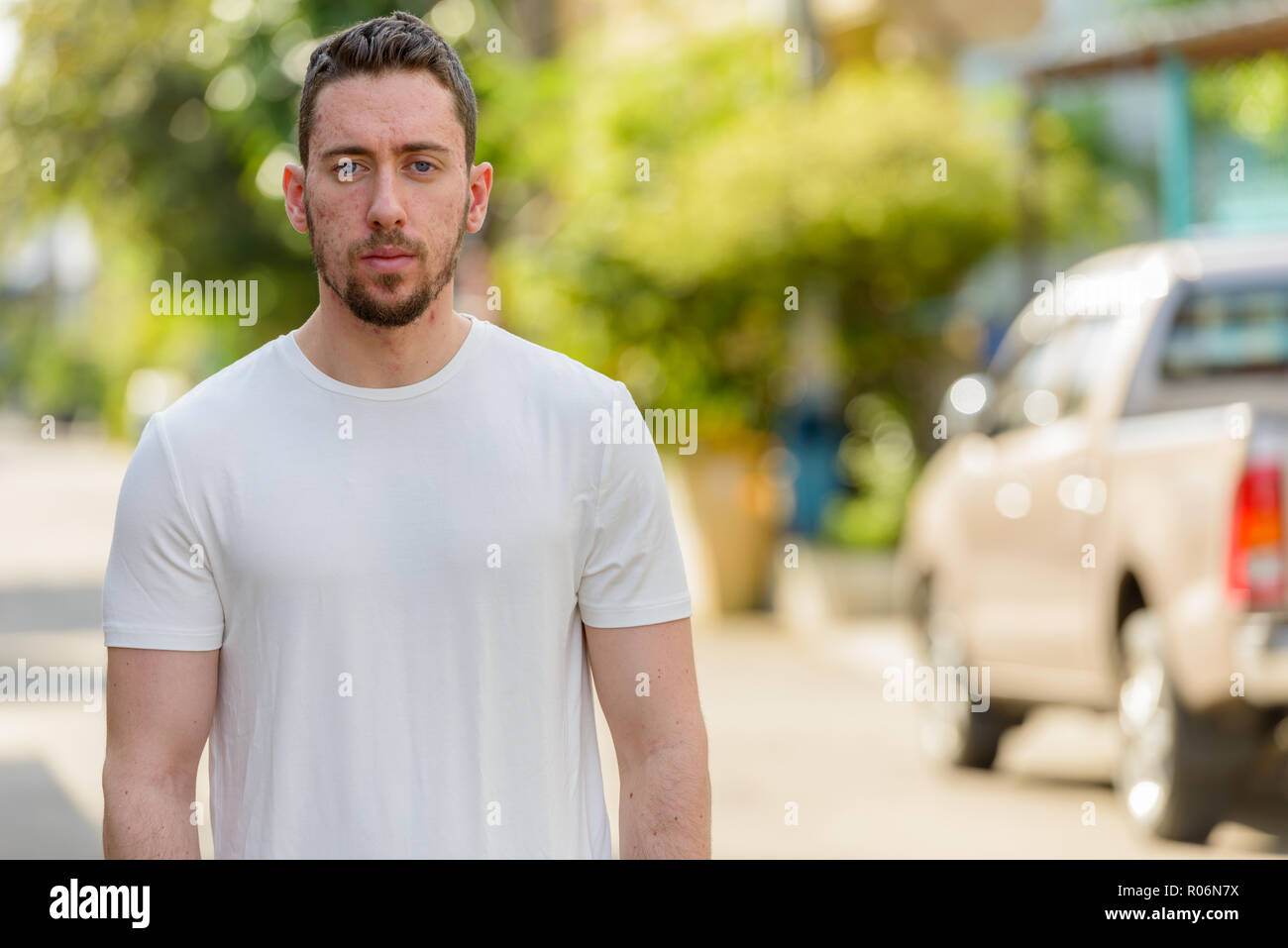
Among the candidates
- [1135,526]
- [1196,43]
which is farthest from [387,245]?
[1196,43]

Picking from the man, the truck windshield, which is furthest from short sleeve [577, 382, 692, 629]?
the truck windshield

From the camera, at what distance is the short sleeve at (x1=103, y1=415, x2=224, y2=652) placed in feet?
9.72

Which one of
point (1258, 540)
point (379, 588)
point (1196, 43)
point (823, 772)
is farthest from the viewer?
point (1196, 43)

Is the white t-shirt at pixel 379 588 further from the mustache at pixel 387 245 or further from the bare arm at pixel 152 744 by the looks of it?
the mustache at pixel 387 245

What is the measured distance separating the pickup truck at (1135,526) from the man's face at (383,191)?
4.80 m

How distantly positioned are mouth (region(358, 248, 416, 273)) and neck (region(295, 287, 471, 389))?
0.07 m

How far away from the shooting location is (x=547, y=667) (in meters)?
3.00

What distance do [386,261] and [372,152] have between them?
0.15 m

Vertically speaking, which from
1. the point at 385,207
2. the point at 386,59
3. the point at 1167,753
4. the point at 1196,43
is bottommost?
the point at 1167,753

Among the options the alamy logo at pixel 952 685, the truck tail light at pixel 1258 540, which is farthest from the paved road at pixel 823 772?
the truck tail light at pixel 1258 540

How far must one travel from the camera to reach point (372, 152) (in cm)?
301

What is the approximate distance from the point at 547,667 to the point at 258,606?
0.39 meters
